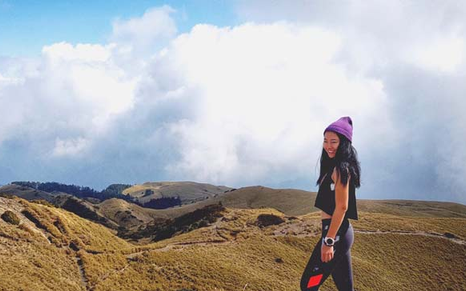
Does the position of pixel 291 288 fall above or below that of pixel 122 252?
below

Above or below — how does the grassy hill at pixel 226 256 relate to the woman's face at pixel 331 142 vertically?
below

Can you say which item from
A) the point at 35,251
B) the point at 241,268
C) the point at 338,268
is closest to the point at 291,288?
the point at 241,268

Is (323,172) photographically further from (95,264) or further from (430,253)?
(430,253)

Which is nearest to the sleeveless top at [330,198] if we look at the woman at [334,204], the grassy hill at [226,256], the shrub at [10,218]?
the woman at [334,204]

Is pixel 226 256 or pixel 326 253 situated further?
pixel 226 256

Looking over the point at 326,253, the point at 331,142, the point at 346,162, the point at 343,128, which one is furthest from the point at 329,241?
the point at 343,128

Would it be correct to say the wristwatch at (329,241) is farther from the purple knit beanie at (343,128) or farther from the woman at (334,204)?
the purple knit beanie at (343,128)

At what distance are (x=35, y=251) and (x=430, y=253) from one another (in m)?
51.7

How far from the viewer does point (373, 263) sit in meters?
47.9

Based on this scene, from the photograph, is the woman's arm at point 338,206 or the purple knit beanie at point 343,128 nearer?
the woman's arm at point 338,206

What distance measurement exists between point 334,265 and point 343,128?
3075 mm

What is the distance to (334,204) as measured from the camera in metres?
8.00

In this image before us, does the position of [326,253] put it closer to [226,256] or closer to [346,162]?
[346,162]

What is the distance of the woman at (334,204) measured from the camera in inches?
303
